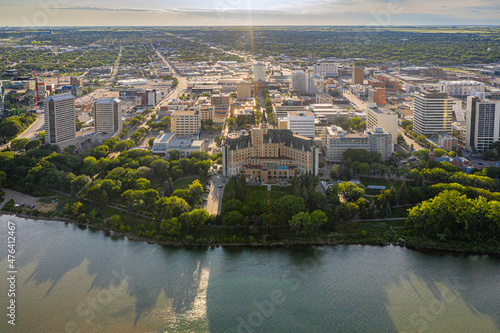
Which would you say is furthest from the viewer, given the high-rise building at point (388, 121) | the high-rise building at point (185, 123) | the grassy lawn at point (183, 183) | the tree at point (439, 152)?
the high-rise building at point (185, 123)

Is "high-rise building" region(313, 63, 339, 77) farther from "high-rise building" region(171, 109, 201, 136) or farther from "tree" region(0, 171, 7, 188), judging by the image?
"tree" region(0, 171, 7, 188)

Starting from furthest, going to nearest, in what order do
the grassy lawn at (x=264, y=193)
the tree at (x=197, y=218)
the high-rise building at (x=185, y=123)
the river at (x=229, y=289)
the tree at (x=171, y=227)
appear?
the high-rise building at (x=185, y=123) → the grassy lawn at (x=264, y=193) → the tree at (x=197, y=218) → the tree at (x=171, y=227) → the river at (x=229, y=289)

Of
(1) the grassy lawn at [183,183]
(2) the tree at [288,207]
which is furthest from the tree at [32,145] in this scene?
(2) the tree at [288,207]

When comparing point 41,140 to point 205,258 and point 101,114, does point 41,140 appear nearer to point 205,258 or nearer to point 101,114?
point 101,114

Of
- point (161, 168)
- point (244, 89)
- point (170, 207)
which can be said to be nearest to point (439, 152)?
point (161, 168)

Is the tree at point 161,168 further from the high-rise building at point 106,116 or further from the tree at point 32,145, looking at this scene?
the high-rise building at point 106,116

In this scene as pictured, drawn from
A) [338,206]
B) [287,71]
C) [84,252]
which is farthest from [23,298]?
[287,71]
